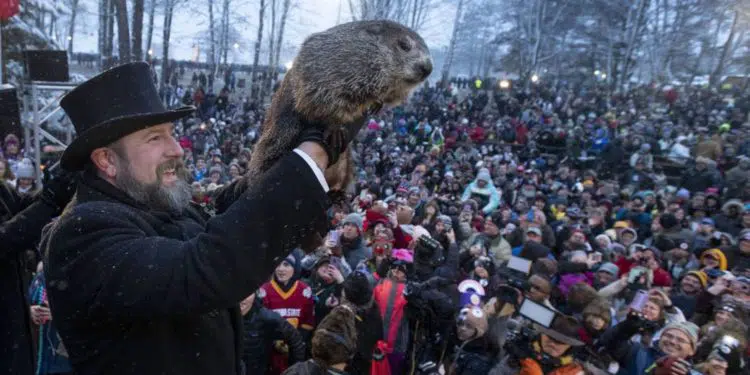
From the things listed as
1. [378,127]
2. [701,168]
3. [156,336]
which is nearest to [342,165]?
[156,336]

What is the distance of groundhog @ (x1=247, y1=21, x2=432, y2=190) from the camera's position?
1435 mm

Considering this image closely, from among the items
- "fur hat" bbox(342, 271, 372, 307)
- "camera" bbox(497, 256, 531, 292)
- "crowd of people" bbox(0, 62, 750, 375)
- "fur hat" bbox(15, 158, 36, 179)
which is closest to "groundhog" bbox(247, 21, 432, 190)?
"crowd of people" bbox(0, 62, 750, 375)

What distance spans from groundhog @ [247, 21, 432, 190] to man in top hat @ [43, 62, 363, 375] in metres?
0.18

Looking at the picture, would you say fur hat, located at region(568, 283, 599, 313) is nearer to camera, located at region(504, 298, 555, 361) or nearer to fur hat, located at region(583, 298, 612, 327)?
fur hat, located at region(583, 298, 612, 327)

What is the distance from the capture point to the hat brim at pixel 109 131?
1.43 m

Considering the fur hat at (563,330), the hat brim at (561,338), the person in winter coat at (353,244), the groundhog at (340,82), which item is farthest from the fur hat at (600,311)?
the groundhog at (340,82)

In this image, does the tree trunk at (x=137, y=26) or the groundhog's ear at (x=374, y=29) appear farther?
the tree trunk at (x=137, y=26)

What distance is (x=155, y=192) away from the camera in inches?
61.4

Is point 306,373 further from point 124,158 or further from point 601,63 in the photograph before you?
point 601,63

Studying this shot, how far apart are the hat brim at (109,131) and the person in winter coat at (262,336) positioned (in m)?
2.51

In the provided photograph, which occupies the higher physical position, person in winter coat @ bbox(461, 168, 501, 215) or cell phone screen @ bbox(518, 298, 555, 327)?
cell phone screen @ bbox(518, 298, 555, 327)

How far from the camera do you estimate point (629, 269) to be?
6547mm

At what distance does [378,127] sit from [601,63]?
81.0 feet

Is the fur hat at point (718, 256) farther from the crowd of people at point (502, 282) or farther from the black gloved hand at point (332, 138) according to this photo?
the black gloved hand at point (332, 138)
